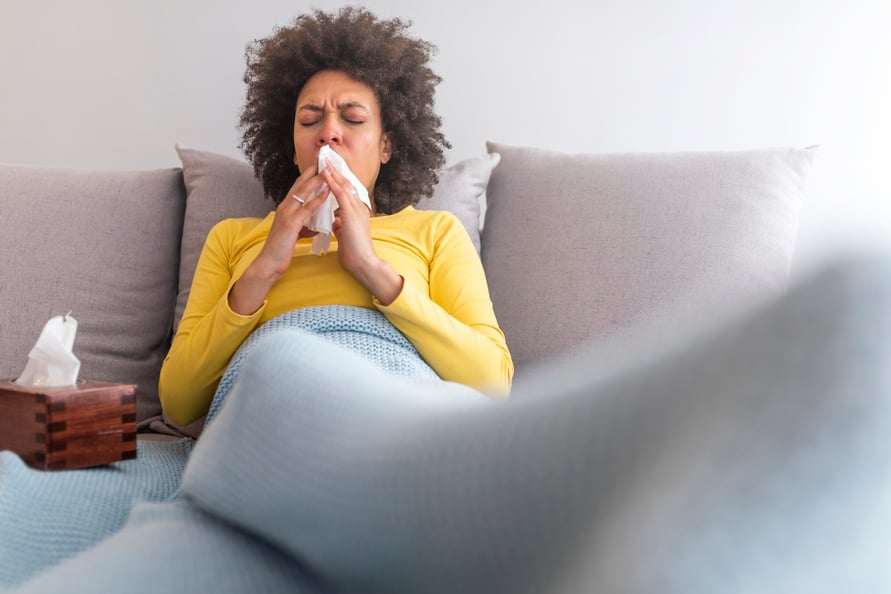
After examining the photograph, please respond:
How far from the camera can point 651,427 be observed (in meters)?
0.42

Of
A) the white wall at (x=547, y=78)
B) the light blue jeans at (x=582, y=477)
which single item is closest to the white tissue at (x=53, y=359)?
the light blue jeans at (x=582, y=477)

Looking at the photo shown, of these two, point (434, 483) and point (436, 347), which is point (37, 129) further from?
point (434, 483)

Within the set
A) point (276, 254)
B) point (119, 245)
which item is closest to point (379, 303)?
point (276, 254)

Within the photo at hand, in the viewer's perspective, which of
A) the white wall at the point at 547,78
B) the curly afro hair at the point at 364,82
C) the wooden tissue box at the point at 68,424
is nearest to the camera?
the wooden tissue box at the point at 68,424

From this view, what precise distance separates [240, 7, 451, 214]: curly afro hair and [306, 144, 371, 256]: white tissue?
27cm

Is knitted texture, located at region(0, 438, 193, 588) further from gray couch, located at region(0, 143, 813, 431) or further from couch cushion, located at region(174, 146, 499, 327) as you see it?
couch cushion, located at region(174, 146, 499, 327)

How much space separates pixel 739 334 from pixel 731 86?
1.82 m

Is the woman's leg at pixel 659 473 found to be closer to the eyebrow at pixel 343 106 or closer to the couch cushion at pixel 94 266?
the eyebrow at pixel 343 106

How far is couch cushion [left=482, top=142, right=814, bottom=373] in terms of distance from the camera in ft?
5.25

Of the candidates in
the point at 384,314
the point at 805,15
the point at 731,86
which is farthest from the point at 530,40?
the point at 384,314

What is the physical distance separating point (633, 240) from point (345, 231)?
1.92ft

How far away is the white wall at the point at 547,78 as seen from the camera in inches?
80.1

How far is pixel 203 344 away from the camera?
1.37m

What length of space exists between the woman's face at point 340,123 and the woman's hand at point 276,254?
0.15m
